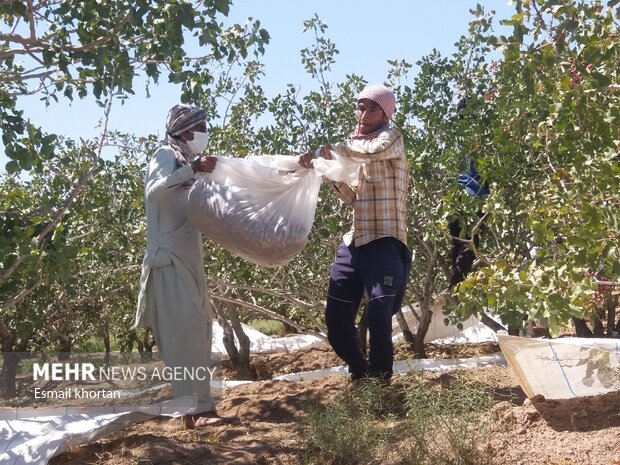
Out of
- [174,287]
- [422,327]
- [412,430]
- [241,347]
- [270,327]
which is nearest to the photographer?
[412,430]

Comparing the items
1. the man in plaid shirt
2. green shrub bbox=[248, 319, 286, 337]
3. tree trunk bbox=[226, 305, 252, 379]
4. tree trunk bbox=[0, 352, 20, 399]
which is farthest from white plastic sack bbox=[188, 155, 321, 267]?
green shrub bbox=[248, 319, 286, 337]

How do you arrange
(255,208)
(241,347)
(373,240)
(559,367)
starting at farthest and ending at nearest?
(241,347) < (373,240) < (255,208) < (559,367)

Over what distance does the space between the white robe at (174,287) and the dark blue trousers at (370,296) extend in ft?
2.34

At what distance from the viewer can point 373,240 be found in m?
4.30

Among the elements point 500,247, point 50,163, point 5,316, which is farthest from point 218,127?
point 5,316

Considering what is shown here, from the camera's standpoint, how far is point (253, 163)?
4219mm

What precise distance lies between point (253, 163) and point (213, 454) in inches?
57.6

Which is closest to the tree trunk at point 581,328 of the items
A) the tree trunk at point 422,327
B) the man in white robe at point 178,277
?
the tree trunk at point 422,327

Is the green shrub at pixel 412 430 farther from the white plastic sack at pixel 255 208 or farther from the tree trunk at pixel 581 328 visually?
the tree trunk at pixel 581 328

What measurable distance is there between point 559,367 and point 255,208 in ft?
5.15

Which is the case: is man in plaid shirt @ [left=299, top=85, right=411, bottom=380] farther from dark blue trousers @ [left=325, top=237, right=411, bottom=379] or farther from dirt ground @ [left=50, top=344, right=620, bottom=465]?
dirt ground @ [left=50, top=344, right=620, bottom=465]

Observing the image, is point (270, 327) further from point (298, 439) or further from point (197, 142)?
point (298, 439)

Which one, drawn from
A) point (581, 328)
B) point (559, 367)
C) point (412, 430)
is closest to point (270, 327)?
point (581, 328)

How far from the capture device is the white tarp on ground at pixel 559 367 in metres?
3.61
